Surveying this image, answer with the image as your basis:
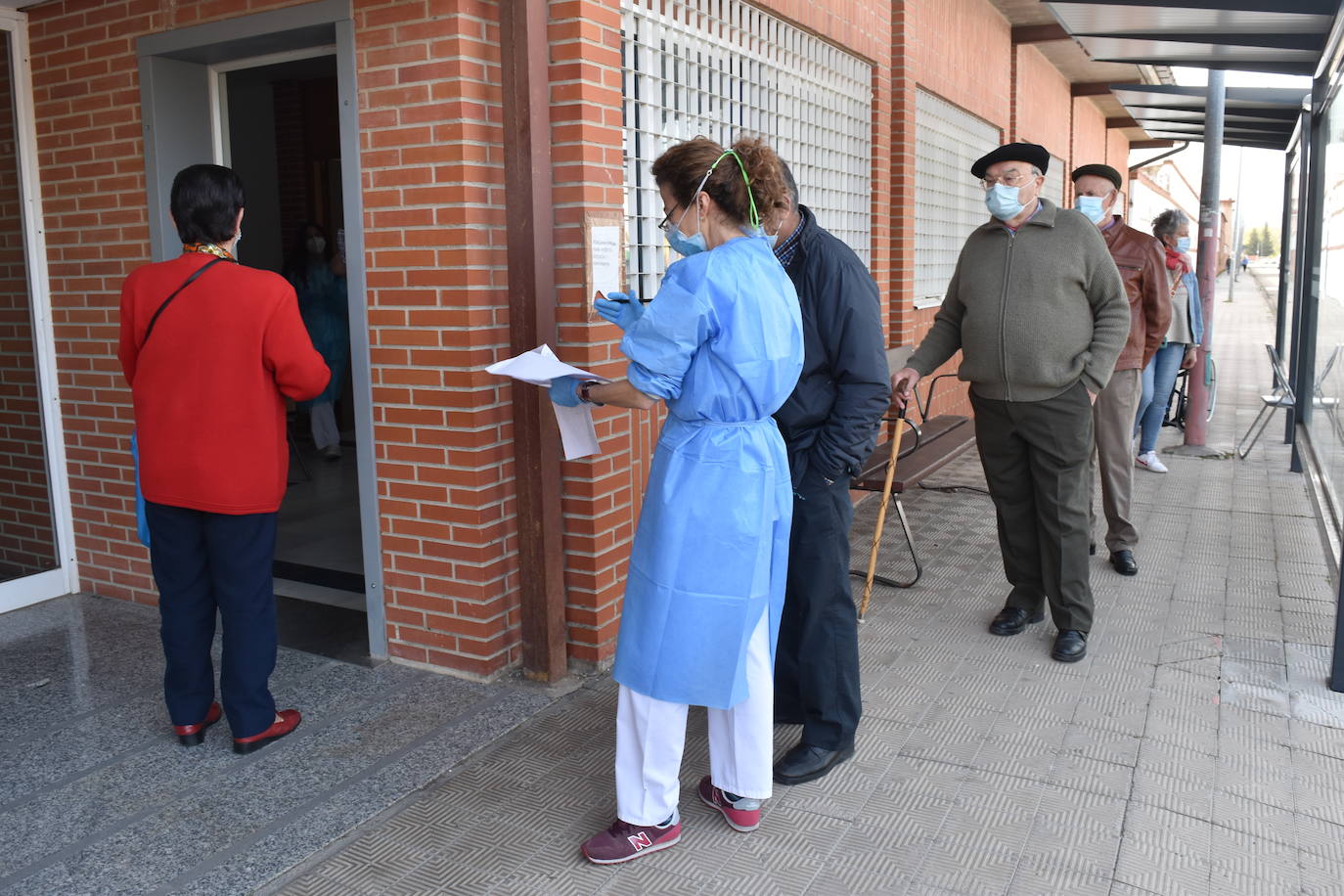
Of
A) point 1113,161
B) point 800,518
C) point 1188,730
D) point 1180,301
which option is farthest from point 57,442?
point 1113,161

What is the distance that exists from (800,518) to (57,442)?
380cm

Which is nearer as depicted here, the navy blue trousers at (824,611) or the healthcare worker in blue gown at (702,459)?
the healthcare worker in blue gown at (702,459)

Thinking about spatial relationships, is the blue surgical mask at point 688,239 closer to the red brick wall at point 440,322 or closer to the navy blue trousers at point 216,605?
the red brick wall at point 440,322

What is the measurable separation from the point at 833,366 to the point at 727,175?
0.76 m

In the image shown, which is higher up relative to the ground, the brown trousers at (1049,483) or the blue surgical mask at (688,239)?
the blue surgical mask at (688,239)

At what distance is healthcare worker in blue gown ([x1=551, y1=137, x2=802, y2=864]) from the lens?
273cm

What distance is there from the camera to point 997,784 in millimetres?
3377

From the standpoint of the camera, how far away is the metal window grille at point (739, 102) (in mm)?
4570

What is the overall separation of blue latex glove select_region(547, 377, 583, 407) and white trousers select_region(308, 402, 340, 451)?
618cm

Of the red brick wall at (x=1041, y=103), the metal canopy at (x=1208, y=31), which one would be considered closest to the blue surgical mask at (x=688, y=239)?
the metal canopy at (x=1208, y=31)

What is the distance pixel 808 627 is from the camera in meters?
3.40

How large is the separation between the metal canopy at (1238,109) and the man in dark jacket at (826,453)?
7.13 m

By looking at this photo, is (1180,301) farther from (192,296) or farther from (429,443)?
(192,296)

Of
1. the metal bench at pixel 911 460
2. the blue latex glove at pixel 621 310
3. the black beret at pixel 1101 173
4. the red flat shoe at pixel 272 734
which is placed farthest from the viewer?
the black beret at pixel 1101 173
